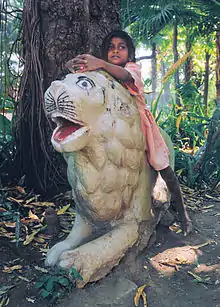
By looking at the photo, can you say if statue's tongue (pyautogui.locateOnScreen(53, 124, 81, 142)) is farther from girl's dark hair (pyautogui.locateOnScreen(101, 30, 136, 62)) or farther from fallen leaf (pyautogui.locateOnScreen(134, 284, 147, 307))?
fallen leaf (pyautogui.locateOnScreen(134, 284, 147, 307))

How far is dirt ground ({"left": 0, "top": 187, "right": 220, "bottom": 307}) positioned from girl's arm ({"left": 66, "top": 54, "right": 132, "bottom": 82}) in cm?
119

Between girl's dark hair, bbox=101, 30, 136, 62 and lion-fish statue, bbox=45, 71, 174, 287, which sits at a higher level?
girl's dark hair, bbox=101, 30, 136, 62

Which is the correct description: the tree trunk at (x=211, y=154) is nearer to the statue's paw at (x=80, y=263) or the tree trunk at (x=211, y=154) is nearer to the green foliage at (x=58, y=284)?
the statue's paw at (x=80, y=263)

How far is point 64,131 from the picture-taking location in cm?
202

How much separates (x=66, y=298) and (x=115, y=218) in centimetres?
59

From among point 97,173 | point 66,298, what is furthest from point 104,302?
point 97,173

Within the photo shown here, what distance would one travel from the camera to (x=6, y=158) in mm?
3883

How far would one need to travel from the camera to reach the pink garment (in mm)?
2391

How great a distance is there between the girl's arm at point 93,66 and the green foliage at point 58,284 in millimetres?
1144

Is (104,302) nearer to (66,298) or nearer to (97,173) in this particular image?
(66,298)

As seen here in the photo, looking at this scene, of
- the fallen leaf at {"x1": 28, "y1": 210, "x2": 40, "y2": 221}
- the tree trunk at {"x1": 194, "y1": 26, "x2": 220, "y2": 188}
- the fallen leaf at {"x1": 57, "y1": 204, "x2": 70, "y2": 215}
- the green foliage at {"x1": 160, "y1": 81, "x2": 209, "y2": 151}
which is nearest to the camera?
the fallen leaf at {"x1": 28, "y1": 210, "x2": 40, "y2": 221}

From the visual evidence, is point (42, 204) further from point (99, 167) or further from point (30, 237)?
point (99, 167)

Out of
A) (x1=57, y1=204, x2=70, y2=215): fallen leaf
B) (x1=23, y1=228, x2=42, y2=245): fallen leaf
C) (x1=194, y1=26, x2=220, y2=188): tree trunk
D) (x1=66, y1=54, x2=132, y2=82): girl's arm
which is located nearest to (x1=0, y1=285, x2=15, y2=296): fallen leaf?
(x1=23, y1=228, x2=42, y2=245): fallen leaf

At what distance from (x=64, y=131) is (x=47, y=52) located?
1714 millimetres
